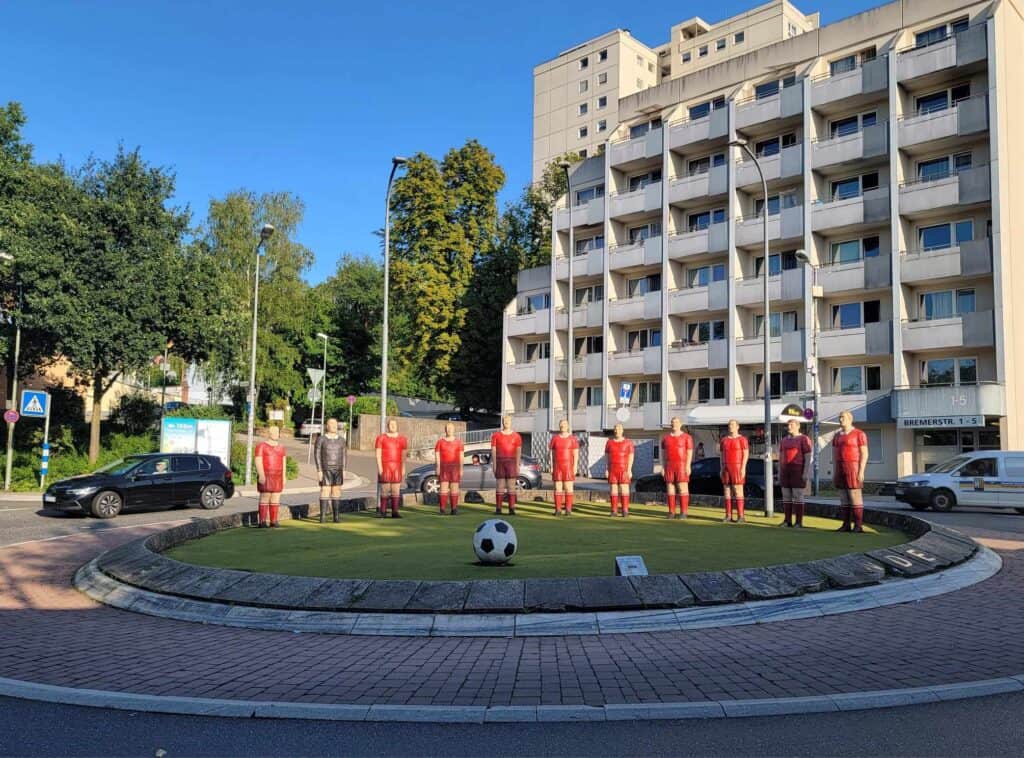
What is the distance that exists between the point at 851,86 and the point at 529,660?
3613 centimetres

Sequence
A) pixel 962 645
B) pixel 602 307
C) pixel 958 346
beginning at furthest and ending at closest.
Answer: pixel 602 307, pixel 958 346, pixel 962 645

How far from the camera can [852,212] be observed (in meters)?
35.3

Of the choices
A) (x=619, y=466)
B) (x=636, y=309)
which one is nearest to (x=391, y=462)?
(x=619, y=466)

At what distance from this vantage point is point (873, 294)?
35375mm

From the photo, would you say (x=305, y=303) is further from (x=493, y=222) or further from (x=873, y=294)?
(x=873, y=294)

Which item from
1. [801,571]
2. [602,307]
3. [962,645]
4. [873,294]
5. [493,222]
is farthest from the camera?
[493,222]

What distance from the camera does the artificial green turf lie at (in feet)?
30.2

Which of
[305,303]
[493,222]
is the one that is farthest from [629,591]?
[305,303]

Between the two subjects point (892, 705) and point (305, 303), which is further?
point (305, 303)

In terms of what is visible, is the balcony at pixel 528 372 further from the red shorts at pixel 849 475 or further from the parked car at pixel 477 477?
the red shorts at pixel 849 475

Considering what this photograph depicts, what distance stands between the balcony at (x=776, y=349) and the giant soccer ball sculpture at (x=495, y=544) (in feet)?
95.1

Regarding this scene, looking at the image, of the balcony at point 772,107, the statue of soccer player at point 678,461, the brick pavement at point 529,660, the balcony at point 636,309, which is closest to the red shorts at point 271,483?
the brick pavement at point 529,660

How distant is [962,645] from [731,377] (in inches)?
1299

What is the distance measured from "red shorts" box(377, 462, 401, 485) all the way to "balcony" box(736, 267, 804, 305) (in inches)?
980
